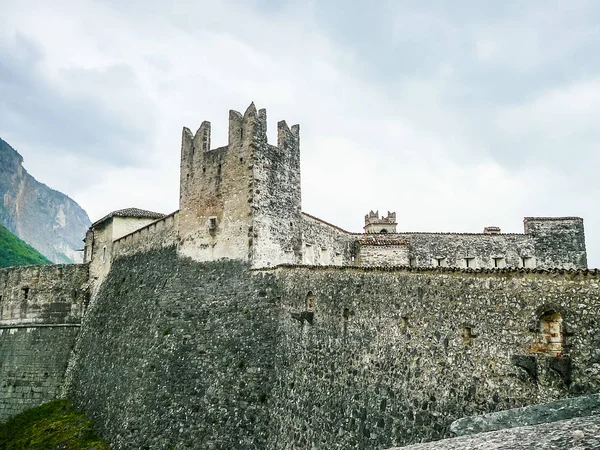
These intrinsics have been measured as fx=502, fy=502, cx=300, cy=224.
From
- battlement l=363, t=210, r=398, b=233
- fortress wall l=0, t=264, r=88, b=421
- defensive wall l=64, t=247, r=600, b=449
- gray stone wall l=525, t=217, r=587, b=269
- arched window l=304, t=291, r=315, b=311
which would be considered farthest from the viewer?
battlement l=363, t=210, r=398, b=233

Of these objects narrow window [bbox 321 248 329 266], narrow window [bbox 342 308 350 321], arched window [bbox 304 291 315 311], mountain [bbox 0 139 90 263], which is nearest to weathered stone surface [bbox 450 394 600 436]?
narrow window [bbox 342 308 350 321]

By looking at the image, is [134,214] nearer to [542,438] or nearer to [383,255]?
[383,255]

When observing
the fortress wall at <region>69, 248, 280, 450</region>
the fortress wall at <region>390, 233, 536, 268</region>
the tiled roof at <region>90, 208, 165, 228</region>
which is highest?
the tiled roof at <region>90, 208, 165, 228</region>

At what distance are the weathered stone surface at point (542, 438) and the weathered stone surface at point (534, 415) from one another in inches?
34.4

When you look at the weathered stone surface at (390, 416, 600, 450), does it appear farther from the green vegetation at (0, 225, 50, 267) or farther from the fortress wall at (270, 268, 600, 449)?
the green vegetation at (0, 225, 50, 267)

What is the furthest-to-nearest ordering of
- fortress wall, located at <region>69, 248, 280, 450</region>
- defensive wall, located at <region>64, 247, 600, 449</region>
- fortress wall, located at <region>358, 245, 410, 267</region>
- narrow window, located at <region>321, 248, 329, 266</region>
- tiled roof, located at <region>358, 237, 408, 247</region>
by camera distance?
1. tiled roof, located at <region>358, 237, 408, 247</region>
2. fortress wall, located at <region>358, 245, 410, 267</region>
3. narrow window, located at <region>321, 248, 329, 266</region>
4. fortress wall, located at <region>69, 248, 280, 450</region>
5. defensive wall, located at <region>64, 247, 600, 449</region>

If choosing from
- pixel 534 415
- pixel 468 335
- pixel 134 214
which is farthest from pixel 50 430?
pixel 534 415

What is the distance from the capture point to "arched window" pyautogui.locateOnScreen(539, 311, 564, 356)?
33.9 ft

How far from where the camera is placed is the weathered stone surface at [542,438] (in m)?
5.62

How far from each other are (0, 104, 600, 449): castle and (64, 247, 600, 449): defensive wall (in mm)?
47

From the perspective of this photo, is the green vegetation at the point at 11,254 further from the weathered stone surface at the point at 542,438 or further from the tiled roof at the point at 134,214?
the weathered stone surface at the point at 542,438

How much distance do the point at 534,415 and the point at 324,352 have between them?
838 centimetres

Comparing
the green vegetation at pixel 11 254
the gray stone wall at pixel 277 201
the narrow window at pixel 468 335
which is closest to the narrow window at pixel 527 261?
the gray stone wall at pixel 277 201

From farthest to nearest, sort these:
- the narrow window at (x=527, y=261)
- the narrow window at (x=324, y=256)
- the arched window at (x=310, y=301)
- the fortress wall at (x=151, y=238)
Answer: the narrow window at (x=527, y=261) → the narrow window at (x=324, y=256) → the fortress wall at (x=151, y=238) → the arched window at (x=310, y=301)
